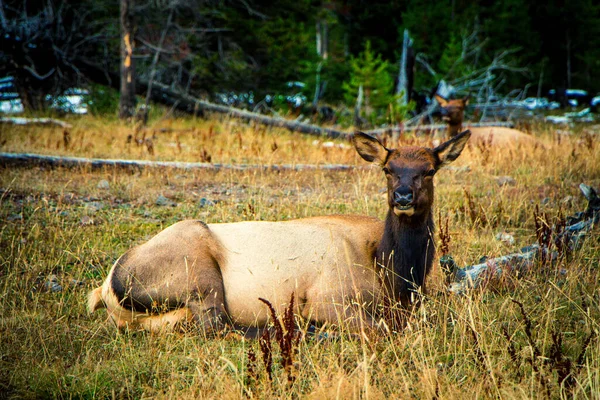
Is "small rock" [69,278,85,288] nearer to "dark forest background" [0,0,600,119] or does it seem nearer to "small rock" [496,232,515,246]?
"small rock" [496,232,515,246]

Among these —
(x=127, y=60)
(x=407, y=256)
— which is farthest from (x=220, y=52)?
(x=407, y=256)

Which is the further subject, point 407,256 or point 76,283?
point 76,283

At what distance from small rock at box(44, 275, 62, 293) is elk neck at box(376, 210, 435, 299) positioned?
8.87 feet

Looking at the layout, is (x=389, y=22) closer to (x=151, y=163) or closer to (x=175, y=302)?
(x=151, y=163)

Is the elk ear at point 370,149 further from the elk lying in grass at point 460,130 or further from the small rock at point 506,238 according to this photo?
the elk lying in grass at point 460,130

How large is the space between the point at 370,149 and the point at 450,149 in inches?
26.2

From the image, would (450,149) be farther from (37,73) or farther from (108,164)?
(37,73)

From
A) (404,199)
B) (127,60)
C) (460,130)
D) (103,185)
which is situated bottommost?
(103,185)

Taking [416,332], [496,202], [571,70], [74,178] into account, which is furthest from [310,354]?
[571,70]

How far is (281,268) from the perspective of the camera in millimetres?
4934

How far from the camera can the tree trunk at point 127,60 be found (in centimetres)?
1396

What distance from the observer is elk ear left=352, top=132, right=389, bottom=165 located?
5.16m

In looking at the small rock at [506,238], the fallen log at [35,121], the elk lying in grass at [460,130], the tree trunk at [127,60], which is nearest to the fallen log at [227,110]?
the tree trunk at [127,60]

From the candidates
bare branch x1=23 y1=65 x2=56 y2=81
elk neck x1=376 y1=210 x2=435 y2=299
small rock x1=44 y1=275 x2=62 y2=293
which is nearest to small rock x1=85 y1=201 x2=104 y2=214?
small rock x1=44 y1=275 x2=62 y2=293
